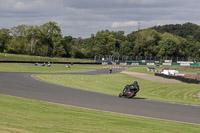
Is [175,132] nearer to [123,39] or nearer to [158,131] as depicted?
[158,131]

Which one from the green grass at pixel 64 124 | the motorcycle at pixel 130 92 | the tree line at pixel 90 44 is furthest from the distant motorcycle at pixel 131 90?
the tree line at pixel 90 44

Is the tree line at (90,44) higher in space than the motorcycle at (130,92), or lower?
higher

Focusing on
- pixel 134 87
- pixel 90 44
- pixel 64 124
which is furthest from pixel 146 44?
pixel 64 124

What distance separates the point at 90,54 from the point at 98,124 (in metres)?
125

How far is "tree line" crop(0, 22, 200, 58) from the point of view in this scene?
124 m

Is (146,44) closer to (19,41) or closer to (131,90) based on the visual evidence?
(19,41)

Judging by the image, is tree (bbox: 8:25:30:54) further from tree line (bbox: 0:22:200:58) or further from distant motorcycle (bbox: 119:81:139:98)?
distant motorcycle (bbox: 119:81:139:98)

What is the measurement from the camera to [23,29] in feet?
424

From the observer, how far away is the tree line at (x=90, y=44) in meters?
124

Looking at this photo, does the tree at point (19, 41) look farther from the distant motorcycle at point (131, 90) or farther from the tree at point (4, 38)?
the distant motorcycle at point (131, 90)

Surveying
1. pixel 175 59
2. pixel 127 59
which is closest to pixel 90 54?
pixel 127 59

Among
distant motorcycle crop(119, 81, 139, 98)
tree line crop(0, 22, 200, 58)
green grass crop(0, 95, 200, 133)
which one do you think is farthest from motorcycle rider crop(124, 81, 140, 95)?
tree line crop(0, 22, 200, 58)

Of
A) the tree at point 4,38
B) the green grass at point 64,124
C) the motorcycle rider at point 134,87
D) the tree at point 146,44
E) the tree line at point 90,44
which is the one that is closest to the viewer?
the green grass at point 64,124

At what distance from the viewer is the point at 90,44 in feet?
513
